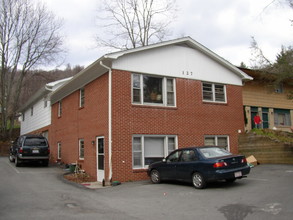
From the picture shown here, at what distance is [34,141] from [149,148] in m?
8.13

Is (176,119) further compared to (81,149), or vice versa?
(81,149)

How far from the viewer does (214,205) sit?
8.08m

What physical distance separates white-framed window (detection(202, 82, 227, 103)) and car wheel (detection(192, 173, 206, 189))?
262 inches

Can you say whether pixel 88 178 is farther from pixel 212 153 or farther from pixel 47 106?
pixel 47 106

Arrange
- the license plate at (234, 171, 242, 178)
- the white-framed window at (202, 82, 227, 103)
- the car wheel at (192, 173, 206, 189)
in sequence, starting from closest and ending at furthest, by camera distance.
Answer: the license plate at (234, 171, 242, 178) → the car wheel at (192, 173, 206, 189) → the white-framed window at (202, 82, 227, 103)

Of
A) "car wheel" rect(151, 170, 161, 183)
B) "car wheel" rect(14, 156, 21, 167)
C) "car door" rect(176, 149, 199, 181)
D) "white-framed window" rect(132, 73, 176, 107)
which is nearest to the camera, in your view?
"car door" rect(176, 149, 199, 181)

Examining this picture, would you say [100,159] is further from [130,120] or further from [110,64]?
[110,64]

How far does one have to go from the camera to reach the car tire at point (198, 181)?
33.4 ft

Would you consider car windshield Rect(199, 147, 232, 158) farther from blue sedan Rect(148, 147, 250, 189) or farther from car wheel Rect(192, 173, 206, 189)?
car wheel Rect(192, 173, 206, 189)

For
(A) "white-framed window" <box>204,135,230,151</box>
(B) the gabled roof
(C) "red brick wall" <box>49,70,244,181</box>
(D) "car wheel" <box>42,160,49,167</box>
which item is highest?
(B) the gabled roof

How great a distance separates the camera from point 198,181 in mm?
10375

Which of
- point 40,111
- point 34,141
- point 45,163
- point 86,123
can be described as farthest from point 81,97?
point 40,111

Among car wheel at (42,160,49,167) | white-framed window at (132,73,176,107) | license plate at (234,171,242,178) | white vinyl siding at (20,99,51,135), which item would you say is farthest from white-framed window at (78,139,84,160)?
license plate at (234,171,242,178)

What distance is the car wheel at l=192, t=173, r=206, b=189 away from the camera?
1019 cm
